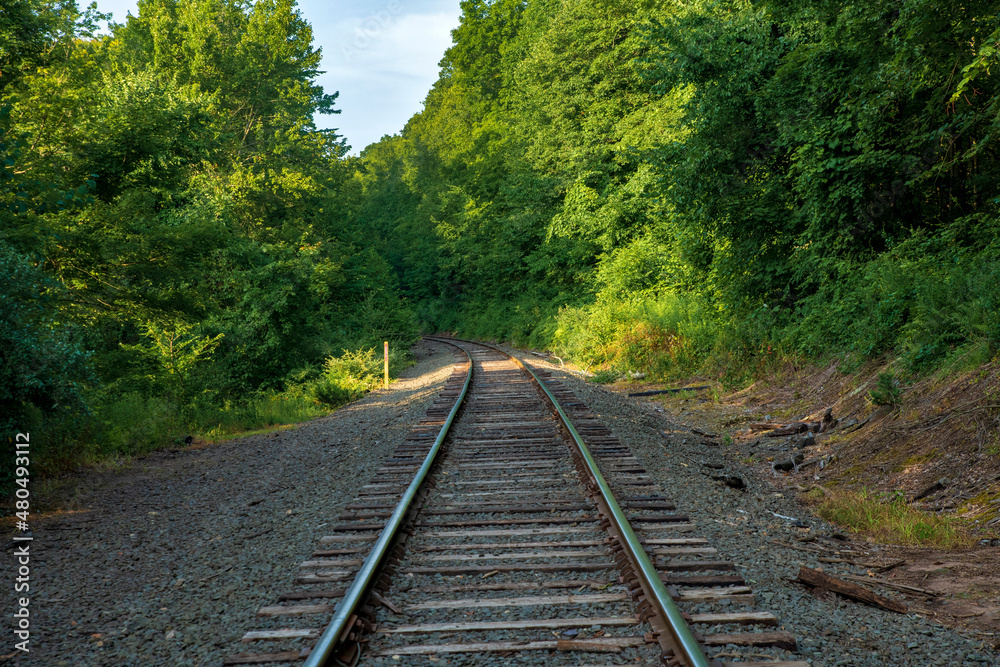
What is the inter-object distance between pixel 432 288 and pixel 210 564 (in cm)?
4950

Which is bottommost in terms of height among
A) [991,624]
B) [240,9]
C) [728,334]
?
[991,624]

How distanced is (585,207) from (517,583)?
22.5 m

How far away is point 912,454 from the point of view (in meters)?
6.41

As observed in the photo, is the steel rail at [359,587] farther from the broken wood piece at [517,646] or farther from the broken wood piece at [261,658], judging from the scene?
the broken wood piece at [517,646]

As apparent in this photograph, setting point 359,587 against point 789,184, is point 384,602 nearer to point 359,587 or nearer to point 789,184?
point 359,587

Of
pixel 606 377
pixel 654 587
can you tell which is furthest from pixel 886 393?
pixel 606 377

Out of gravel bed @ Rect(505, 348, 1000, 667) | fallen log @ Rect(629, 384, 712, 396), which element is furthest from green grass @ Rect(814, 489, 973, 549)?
fallen log @ Rect(629, 384, 712, 396)

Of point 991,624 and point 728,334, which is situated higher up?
point 728,334

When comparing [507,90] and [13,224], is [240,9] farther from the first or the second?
[13,224]

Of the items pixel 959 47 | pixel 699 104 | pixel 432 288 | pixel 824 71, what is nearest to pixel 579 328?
pixel 699 104

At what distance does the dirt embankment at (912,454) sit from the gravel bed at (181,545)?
4396mm

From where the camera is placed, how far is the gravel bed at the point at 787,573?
329 centimetres

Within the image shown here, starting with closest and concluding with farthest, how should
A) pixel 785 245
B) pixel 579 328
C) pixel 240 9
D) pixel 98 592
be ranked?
pixel 98 592
pixel 785 245
pixel 579 328
pixel 240 9

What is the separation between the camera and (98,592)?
4395mm
